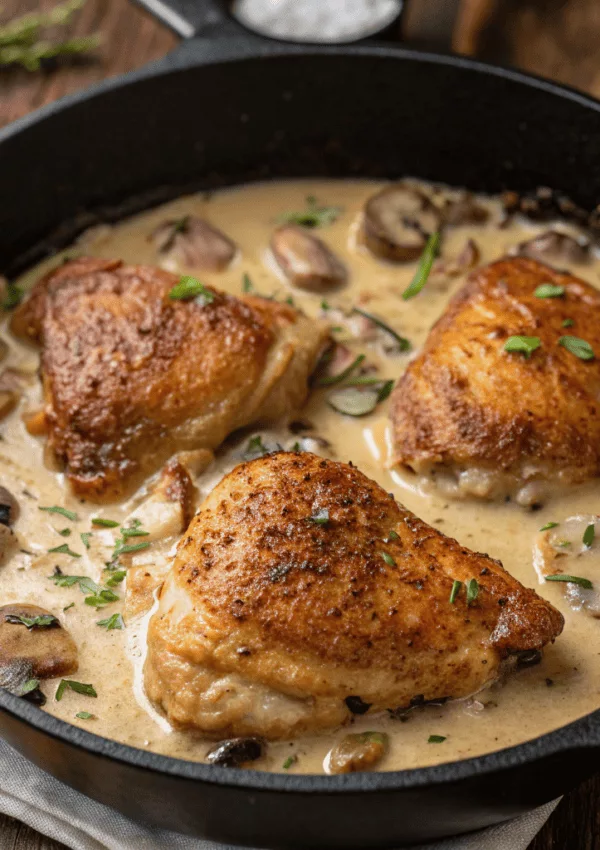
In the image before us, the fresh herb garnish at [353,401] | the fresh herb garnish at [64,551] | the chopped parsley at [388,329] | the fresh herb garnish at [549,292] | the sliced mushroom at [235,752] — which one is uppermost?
the fresh herb garnish at [549,292]

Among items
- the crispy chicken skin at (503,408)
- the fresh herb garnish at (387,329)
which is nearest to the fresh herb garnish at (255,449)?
the crispy chicken skin at (503,408)

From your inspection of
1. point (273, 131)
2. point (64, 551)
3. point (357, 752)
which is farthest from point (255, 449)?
point (273, 131)

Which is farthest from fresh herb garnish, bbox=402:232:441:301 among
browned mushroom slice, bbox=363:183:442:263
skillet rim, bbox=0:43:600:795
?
skillet rim, bbox=0:43:600:795

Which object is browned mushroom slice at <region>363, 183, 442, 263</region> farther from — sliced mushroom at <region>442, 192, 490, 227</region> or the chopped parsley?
the chopped parsley

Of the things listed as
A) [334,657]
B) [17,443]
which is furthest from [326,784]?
[17,443]

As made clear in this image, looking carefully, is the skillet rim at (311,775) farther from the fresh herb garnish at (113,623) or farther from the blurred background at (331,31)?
the blurred background at (331,31)

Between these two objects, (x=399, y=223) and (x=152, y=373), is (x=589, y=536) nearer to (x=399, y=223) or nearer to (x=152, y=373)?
(x=152, y=373)
